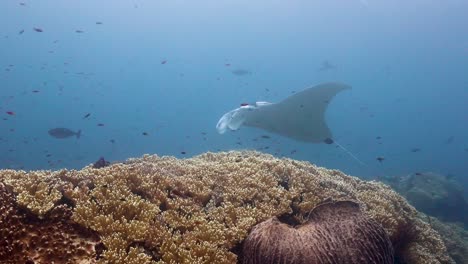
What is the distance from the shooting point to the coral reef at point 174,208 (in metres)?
4.14

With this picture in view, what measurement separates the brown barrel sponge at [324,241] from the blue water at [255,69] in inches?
2445

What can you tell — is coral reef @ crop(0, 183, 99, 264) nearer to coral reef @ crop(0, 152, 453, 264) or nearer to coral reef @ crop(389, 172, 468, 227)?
coral reef @ crop(0, 152, 453, 264)

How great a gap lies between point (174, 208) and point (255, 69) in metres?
112

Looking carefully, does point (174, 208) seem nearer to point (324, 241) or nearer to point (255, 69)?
point (324, 241)

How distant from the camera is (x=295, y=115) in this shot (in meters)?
15.6

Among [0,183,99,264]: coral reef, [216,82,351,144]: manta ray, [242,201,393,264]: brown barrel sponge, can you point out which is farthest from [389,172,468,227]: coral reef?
[0,183,99,264]: coral reef

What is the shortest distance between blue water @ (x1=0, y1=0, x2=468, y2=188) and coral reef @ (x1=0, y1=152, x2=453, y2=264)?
60.4 m

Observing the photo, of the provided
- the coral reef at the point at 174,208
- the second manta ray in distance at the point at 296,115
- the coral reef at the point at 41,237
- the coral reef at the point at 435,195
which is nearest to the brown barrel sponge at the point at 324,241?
the coral reef at the point at 174,208

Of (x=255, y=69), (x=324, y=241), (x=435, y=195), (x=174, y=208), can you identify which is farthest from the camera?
(x=255, y=69)

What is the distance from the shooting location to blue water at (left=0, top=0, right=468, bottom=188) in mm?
79250

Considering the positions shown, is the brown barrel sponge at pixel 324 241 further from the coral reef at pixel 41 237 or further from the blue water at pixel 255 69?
the blue water at pixel 255 69

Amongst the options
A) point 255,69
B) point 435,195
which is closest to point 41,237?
point 435,195

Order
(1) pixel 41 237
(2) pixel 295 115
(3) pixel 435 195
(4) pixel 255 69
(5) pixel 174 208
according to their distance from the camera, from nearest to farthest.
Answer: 1. (1) pixel 41 237
2. (5) pixel 174 208
3. (2) pixel 295 115
4. (3) pixel 435 195
5. (4) pixel 255 69

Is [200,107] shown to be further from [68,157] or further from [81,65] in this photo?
[68,157]
